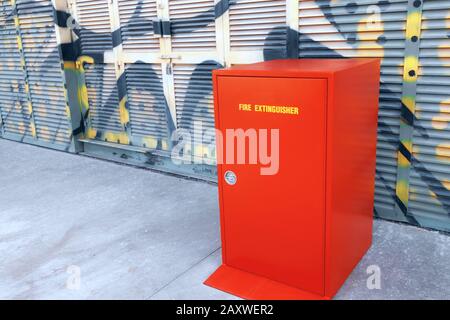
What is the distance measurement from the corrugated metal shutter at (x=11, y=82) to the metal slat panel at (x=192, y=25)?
2.87 m

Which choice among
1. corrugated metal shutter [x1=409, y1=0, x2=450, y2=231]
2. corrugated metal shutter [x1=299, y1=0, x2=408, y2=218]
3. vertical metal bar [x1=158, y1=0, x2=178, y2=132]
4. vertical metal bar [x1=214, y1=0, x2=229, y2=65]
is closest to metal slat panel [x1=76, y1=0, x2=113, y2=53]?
vertical metal bar [x1=158, y1=0, x2=178, y2=132]

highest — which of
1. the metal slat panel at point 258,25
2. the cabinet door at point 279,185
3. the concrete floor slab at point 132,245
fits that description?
the metal slat panel at point 258,25

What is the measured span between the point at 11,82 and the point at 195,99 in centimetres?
340

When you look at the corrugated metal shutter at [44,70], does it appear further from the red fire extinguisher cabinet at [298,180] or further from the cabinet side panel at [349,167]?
the cabinet side panel at [349,167]

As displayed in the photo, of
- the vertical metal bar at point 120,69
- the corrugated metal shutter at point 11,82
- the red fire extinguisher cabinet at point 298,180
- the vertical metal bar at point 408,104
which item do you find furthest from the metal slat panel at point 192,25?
the corrugated metal shutter at point 11,82

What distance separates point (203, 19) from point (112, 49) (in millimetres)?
1351

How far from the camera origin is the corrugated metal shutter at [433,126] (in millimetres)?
2791

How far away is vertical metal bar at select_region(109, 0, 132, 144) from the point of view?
463 centimetres

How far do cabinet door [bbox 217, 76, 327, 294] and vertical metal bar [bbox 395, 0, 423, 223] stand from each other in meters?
1.17

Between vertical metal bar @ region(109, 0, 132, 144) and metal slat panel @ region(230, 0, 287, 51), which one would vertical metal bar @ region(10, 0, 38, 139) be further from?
metal slat panel @ region(230, 0, 287, 51)

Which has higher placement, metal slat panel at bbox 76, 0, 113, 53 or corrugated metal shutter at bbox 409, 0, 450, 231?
metal slat panel at bbox 76, 0, 113, 53

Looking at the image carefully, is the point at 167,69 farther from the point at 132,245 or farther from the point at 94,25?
the point at 132,245

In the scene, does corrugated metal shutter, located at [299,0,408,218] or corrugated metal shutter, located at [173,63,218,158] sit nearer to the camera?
corrugated metal shutter, located at [299,0,408,218]

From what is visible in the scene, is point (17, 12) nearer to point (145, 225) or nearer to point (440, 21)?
point (145, 225)
